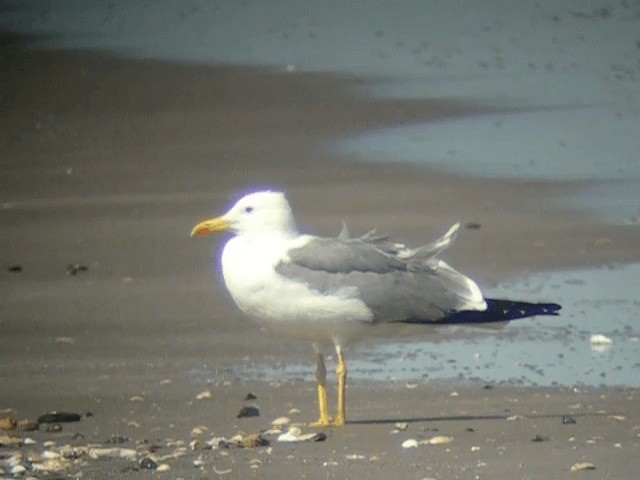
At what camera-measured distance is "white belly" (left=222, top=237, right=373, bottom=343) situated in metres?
9.41

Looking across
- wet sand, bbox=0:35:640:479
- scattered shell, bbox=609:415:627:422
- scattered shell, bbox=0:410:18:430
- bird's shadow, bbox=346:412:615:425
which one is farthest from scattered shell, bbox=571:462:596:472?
scattered shell, bbox=0:410:18:430

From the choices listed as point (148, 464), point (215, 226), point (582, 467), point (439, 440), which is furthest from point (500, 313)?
point (148, 464)

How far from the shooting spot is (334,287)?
9516 millimetres

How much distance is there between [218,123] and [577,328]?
33.2 feet

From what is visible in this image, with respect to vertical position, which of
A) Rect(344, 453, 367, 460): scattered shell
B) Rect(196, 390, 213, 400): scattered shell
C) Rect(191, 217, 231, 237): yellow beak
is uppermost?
Rect(191, 217, 231, 237): yellow beak

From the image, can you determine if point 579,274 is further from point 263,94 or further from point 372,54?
point 372,54

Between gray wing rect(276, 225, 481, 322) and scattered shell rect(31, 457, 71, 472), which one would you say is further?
gray wing rect(276, 225, 481, 322)

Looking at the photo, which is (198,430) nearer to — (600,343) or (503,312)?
(503,312)

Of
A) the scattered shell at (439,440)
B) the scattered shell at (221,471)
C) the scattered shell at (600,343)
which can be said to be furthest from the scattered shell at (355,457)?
the scattered shell at (600,343)

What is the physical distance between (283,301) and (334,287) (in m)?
0.27

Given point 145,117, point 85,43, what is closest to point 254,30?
point 85,43

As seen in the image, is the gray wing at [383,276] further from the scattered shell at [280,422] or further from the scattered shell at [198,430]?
the scattered shell at [198,430]

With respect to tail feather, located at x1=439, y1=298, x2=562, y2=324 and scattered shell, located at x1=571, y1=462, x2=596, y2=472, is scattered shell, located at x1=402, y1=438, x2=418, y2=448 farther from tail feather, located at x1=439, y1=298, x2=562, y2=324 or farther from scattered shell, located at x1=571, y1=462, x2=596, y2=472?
tail feather, located at x1=439, y1=298, x2=562, y2=324

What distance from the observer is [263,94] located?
74.7 feet
